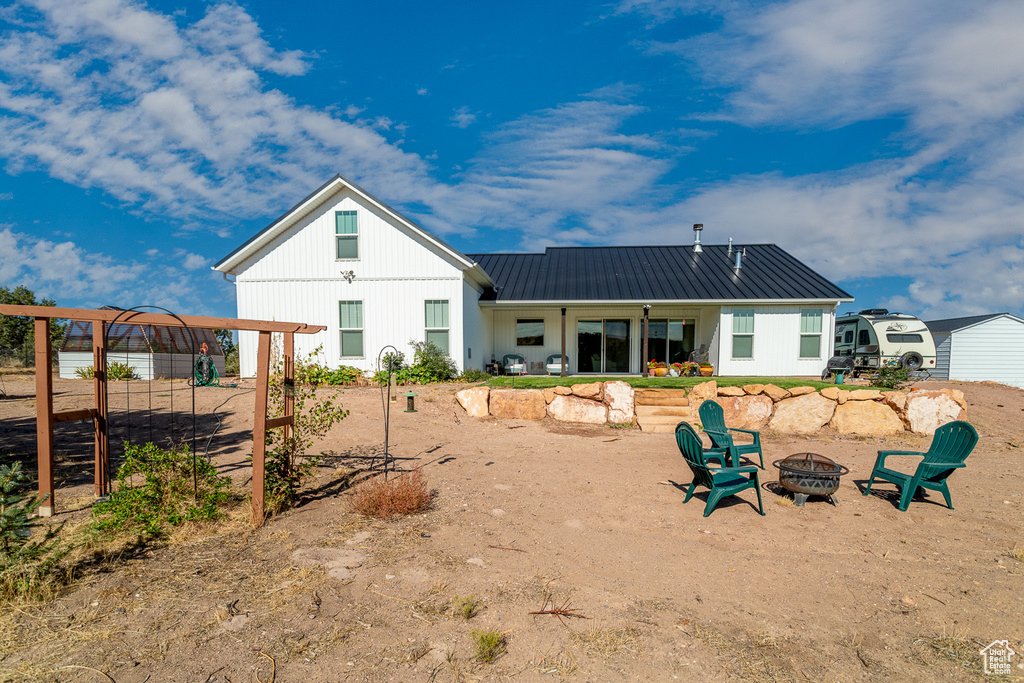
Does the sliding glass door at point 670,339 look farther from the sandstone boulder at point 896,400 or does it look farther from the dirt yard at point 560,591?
the dirt yard at point 560,591

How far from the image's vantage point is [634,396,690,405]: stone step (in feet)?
37.0

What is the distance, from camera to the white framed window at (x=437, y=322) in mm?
15289

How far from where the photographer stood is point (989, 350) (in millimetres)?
23234

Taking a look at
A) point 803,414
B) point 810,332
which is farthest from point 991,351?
point 803,414

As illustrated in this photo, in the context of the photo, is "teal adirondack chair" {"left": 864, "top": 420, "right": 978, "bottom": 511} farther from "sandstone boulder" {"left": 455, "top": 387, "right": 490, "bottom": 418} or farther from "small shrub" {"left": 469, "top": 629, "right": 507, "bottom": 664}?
"sandstone boulder" {"left": 455, "top": 387, "right": 490, "bottom": 418}

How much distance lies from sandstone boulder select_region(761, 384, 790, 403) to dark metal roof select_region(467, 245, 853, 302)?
240 inches

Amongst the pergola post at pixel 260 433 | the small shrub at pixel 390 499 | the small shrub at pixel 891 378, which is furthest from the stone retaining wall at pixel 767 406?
the pergola post at pixel 260 433

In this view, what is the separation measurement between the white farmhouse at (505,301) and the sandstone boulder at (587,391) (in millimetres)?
4712

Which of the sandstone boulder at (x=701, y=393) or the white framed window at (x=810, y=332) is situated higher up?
the white framed window at (x=810, y=332)

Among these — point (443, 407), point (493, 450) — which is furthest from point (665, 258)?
point (493, 450)

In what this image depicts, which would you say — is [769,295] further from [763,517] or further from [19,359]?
[19,359]

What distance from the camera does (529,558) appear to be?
473 centimetres

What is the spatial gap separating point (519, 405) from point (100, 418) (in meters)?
7.38

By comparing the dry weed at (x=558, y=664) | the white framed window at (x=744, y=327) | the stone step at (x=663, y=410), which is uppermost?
the white framed window at (x=744, y=327)
